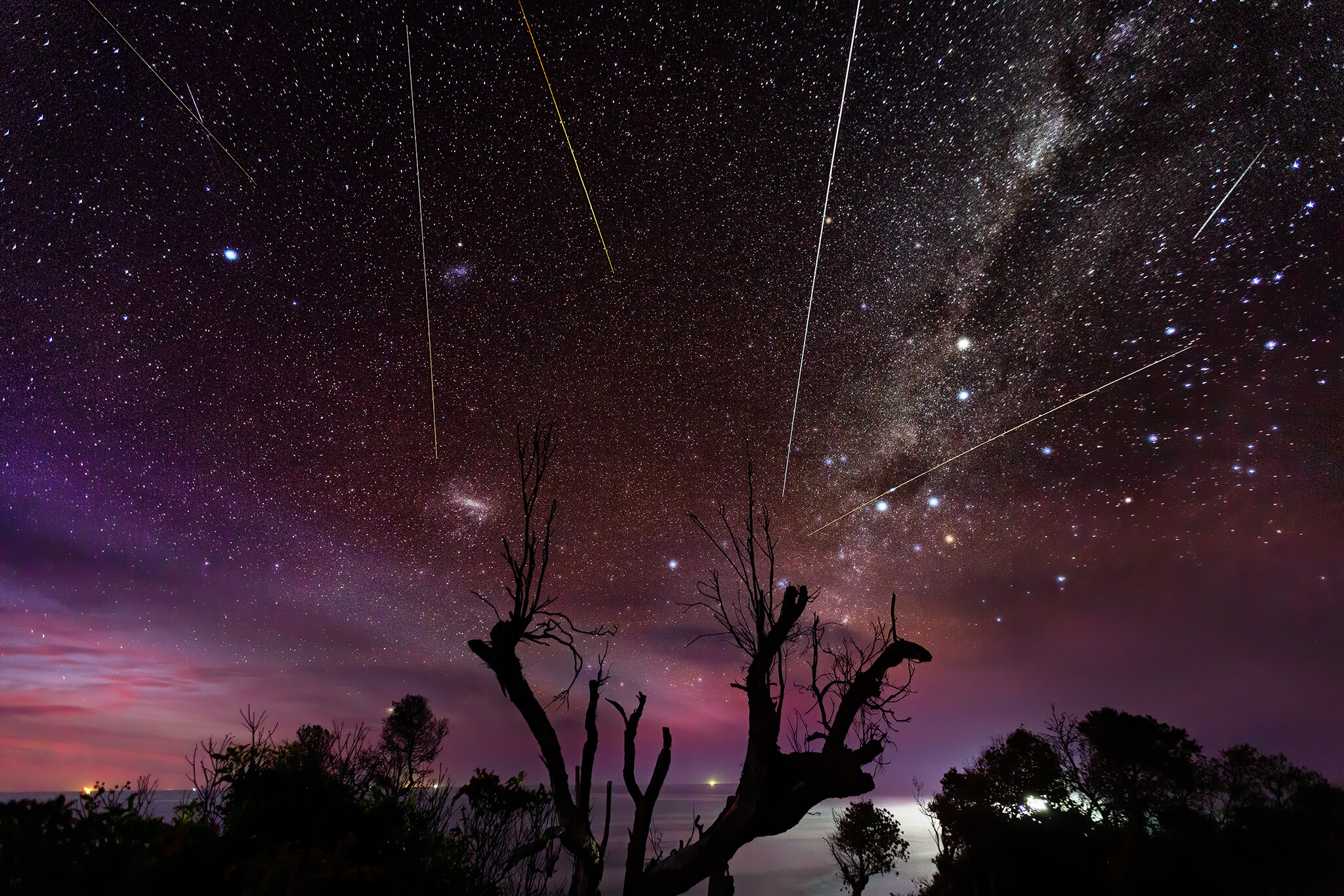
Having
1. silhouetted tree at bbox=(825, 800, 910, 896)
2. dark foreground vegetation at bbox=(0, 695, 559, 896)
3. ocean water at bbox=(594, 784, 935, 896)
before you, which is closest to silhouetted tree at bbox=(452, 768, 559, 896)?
dark foreground vegetation at bbox=(0, 695, 559, 896)

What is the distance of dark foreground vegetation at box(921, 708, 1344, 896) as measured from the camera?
2155 centimetres

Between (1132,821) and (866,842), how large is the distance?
1254 centimetres

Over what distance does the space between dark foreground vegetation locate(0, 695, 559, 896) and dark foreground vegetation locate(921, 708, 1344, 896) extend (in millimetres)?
22957

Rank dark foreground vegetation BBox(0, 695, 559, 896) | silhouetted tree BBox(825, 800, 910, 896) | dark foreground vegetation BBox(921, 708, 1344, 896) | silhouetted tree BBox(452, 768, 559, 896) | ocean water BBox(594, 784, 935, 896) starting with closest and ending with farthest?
dark foreground vegetation BBox(0, 695, 559, 896) → silhouetted tree BBox(452, 768, 559, 896) → dark foreground vegetation BBox(921, 708, 1344, 896) → silhouetted tree BBox(825, 800, 910, 896) → ocean water BBox(594, 784, 935, 896)

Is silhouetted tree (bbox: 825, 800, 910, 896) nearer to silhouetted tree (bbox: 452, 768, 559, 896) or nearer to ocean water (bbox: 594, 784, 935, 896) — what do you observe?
silhouetted tree (bbox: 452, 768, 559, 896)

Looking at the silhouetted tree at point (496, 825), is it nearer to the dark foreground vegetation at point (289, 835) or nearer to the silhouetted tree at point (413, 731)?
the dark foreground vegetation at point (289, 835)

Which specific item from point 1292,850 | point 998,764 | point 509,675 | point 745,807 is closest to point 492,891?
point 509,675

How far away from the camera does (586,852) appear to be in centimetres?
683

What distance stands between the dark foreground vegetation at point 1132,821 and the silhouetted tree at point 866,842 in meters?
2.53

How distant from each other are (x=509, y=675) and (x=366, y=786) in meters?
5.47

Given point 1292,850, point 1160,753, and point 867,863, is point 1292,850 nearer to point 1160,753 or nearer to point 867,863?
point 1160,753

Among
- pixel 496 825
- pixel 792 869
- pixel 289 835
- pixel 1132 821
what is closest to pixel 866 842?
pixel 1132 821

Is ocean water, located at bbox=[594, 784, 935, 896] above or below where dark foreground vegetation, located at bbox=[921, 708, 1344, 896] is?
below

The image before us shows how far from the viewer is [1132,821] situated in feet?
88.2
